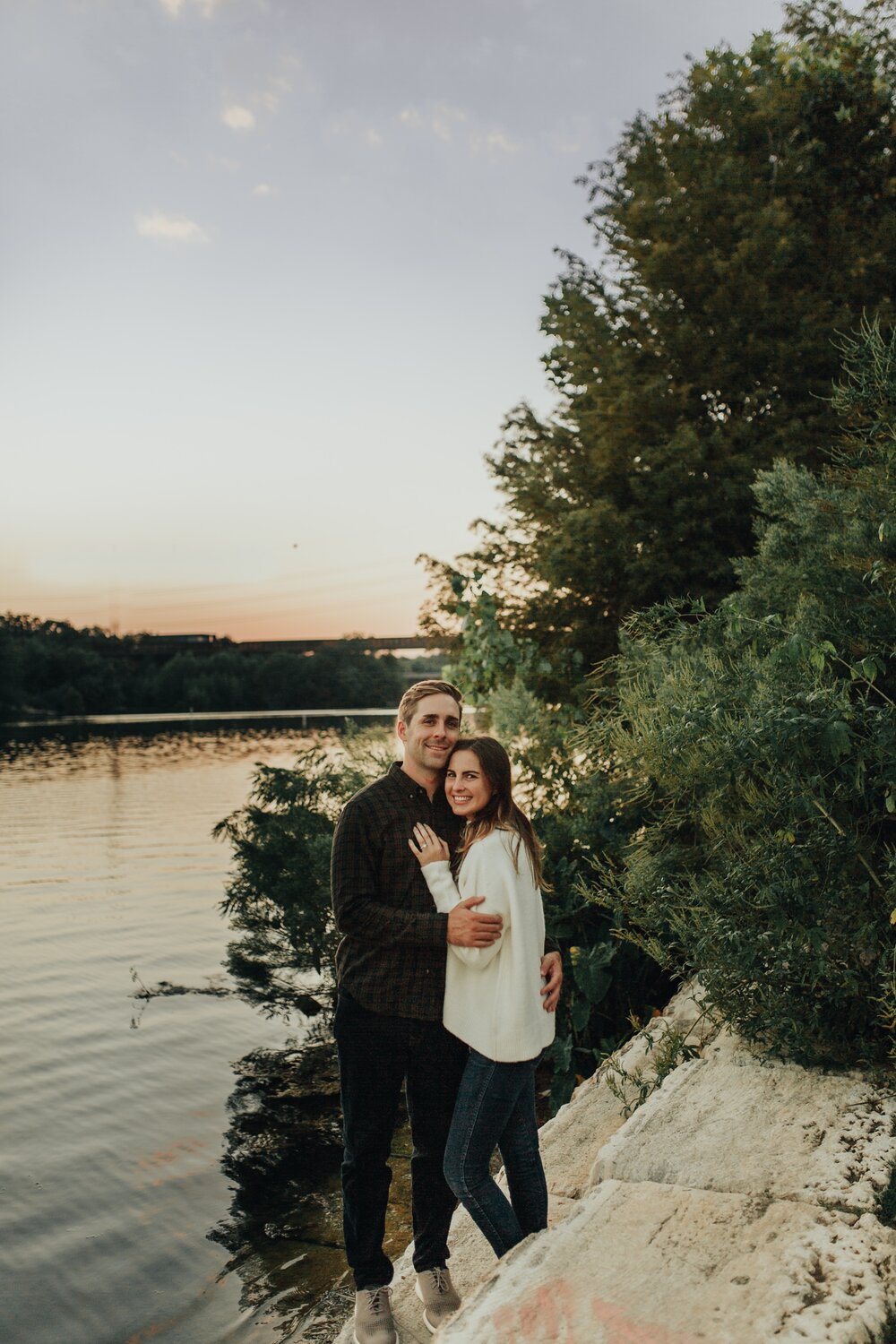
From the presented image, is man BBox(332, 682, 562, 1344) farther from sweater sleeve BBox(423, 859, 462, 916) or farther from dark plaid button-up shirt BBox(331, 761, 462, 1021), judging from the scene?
sweater sleeve BBox(423, 859, 462, 916)

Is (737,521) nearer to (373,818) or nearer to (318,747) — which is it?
(318,747)

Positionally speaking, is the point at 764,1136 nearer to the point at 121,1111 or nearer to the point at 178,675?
the point at 121,1111

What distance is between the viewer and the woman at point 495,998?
321 centimetres

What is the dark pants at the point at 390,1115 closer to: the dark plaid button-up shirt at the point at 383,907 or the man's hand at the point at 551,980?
the dark plaid button-up shirt at the point at 383,907

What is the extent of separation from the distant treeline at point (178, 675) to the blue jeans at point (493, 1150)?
88925mm

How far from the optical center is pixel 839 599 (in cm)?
542

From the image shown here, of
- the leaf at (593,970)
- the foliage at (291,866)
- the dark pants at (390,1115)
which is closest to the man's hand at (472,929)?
the dark pants at (390,1115)

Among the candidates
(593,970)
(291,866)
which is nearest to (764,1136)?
(593,970)

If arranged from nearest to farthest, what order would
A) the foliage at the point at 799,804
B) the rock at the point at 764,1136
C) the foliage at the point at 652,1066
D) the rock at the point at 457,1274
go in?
the rock at the point at 764,1136, the rock at the point at 457,1274, the foliage at the point at 799,804, the foliage at the point at 652,1066

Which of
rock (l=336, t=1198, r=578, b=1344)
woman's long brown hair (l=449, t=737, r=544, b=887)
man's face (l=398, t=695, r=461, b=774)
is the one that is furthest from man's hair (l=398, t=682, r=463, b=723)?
rock (l=336, t=1198, r=578, b=1344)

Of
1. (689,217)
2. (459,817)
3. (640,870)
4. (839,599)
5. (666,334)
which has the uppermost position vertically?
(689,217)

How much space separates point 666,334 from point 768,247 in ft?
6.18

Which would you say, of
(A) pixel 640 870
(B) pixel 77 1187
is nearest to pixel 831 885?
(A) pixel 640 870

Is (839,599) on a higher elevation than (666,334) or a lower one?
lower
